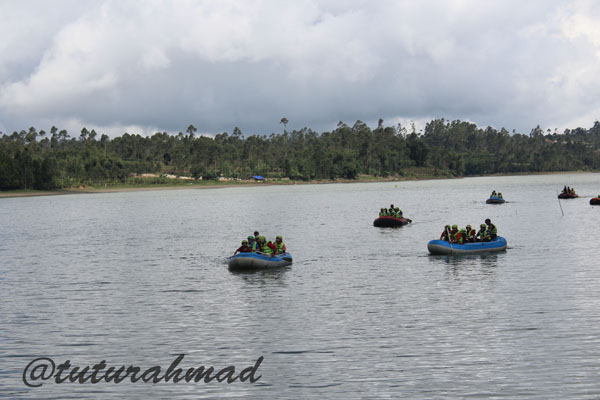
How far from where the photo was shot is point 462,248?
52.8m

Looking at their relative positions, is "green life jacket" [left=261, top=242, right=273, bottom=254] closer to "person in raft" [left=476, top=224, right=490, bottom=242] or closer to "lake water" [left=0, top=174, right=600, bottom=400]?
"lake water" [left=0, top=174, right=600, bottom=400]

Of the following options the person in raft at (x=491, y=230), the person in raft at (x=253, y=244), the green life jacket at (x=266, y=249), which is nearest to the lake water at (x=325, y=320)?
the person in raft at (x=491, y=230)

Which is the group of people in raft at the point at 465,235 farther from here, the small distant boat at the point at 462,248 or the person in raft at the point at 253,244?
the person in raft at the point at 253,244

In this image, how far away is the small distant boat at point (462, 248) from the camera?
52781mm

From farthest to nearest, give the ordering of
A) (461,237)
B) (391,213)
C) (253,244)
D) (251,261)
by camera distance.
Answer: (391,213)
(461,237)
(253,244)
(251,261)

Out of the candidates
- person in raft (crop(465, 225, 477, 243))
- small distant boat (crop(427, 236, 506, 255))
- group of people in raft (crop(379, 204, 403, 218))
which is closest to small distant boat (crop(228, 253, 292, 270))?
small distant boat (crop(427, 236, 506, 255))

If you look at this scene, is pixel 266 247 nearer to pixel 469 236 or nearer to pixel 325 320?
pixel 469 236

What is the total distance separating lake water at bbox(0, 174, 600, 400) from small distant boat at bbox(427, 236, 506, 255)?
2.83 ft

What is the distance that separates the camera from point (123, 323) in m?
31.5

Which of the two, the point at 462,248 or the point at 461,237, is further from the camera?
the point at 461,237

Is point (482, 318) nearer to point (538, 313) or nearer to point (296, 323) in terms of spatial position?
point (538, 313)

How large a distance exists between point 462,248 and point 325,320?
81.4 feet

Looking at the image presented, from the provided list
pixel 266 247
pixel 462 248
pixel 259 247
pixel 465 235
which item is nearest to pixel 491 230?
pixel 465 235

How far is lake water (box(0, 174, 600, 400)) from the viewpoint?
22.0m
